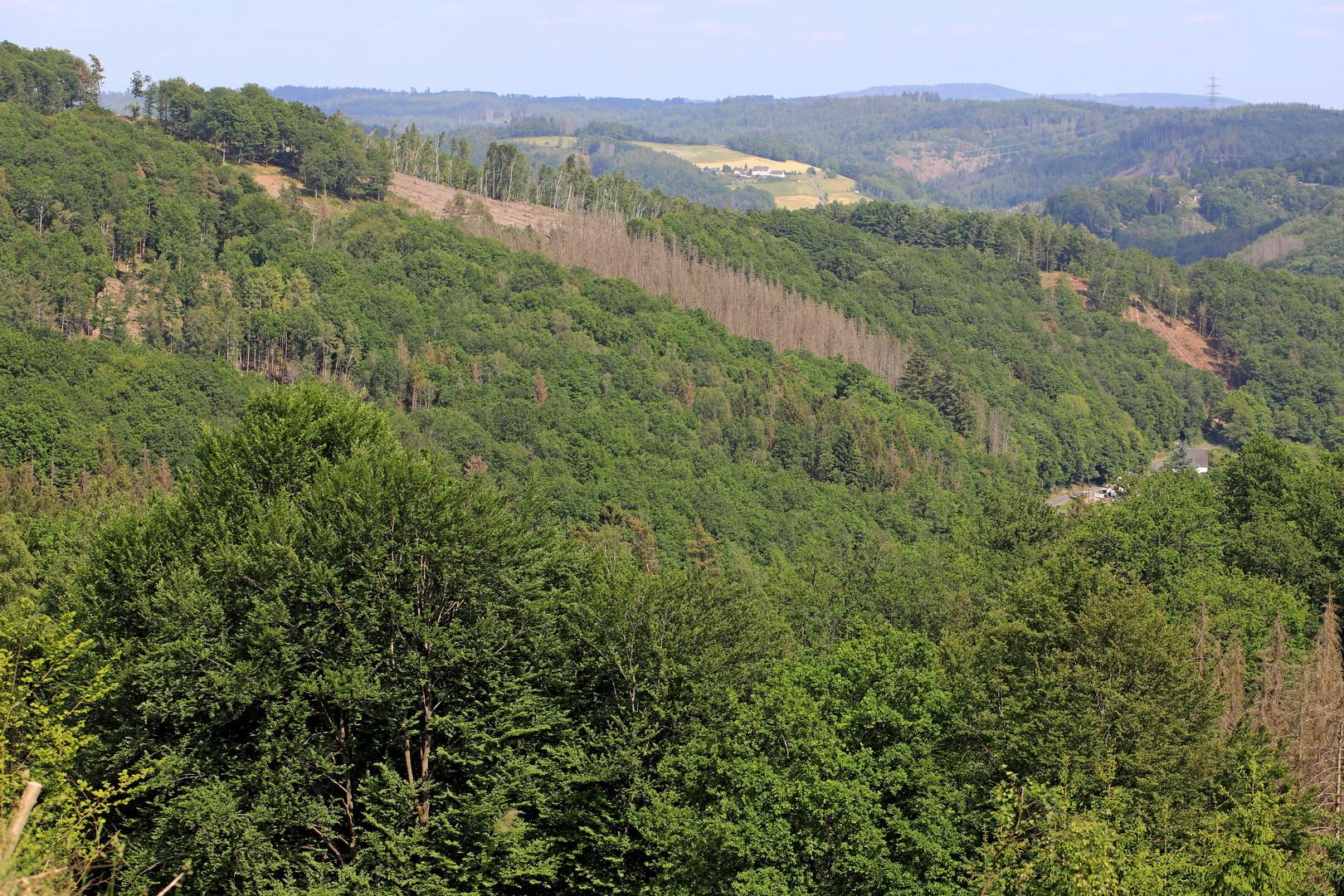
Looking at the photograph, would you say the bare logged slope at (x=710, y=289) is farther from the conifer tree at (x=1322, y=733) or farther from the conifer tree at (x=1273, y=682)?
the conifer tree at (x=1322, y=733)

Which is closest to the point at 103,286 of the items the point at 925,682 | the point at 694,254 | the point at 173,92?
the point at 173,92

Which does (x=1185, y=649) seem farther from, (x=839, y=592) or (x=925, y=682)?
(x=839, y=592)

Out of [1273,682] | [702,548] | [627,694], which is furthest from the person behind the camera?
[702,548]

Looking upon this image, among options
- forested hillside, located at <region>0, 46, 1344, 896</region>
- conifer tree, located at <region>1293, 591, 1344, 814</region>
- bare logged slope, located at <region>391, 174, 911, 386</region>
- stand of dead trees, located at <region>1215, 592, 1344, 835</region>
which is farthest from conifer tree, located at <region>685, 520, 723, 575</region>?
bare logged slope, located at <region>391, 174, 911, 386</region>

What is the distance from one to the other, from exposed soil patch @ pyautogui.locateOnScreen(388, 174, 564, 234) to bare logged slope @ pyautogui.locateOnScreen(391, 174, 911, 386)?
0.34 metres

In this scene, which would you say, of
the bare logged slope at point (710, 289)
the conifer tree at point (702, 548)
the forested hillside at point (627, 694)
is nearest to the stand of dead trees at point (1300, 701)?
the forested hillside at point (627, 694)

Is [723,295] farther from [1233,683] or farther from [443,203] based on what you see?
[1233,683]

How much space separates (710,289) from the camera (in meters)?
183

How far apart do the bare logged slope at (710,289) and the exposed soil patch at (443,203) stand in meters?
0.34

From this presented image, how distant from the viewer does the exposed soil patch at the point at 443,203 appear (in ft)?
609

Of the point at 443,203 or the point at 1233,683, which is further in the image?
the point at 443,203

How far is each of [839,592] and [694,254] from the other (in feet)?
480

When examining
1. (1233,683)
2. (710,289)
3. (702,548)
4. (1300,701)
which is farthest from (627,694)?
(710,289)

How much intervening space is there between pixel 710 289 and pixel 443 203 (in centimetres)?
4945
